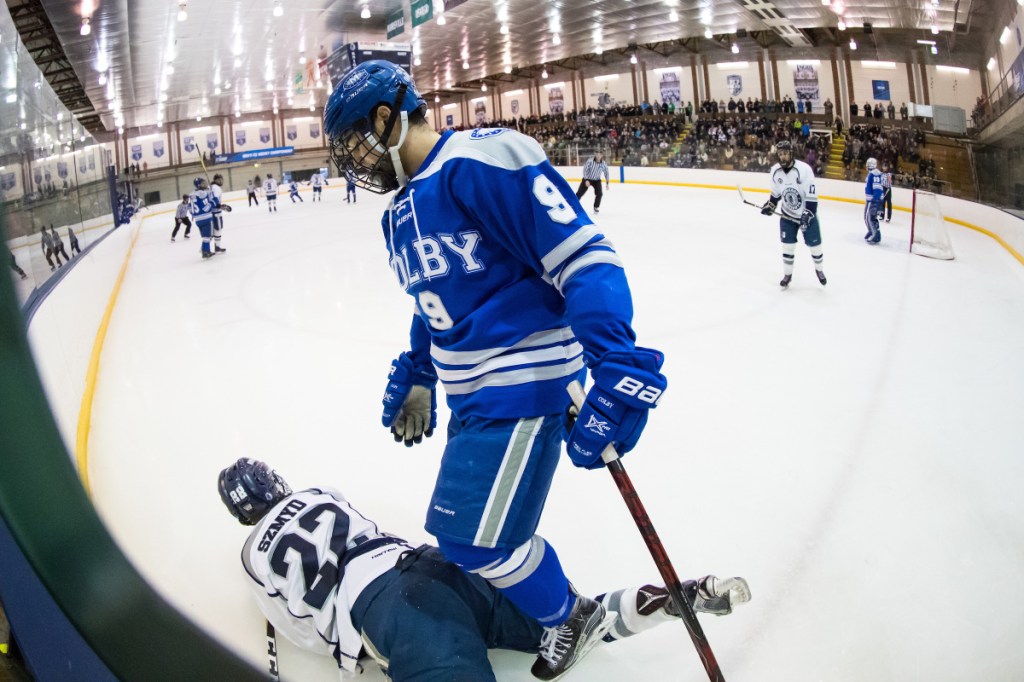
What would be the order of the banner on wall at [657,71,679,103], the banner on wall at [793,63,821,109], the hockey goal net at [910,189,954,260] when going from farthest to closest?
the banner on wall at [657,71,679,103] → the banner on wall at [793,63,821,109] → the hockey goal net at [910,189,954,260]

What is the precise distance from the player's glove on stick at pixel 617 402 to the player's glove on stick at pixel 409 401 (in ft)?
2.10

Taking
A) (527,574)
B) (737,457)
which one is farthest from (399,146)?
(737,457)

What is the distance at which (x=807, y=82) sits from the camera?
20.5m

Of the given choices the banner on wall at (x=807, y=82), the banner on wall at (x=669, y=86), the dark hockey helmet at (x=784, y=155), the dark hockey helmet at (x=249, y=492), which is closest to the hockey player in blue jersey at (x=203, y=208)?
the dark hockey helmet at (x=784, y=155)

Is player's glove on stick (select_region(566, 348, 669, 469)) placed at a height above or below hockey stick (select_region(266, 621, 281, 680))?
above

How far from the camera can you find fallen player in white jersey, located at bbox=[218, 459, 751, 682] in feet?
4.25

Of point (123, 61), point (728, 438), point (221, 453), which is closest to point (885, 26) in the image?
point (728, 438)

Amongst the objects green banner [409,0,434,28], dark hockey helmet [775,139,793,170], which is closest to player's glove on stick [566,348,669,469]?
dark hockey helmet [775,139,793,170]

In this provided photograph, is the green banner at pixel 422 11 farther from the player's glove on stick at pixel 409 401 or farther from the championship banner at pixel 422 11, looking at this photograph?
the player's glove on stick at pixel 409 401

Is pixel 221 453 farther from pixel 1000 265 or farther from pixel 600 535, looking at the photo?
pixel 1000 265

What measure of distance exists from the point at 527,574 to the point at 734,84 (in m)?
24.7

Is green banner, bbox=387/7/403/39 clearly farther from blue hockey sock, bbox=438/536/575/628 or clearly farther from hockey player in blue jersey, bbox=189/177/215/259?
blue hockey sock, bbox=438/536/575/628

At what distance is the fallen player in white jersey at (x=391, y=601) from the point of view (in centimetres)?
129

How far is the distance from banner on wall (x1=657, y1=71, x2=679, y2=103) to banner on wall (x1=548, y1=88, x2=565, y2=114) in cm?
530
